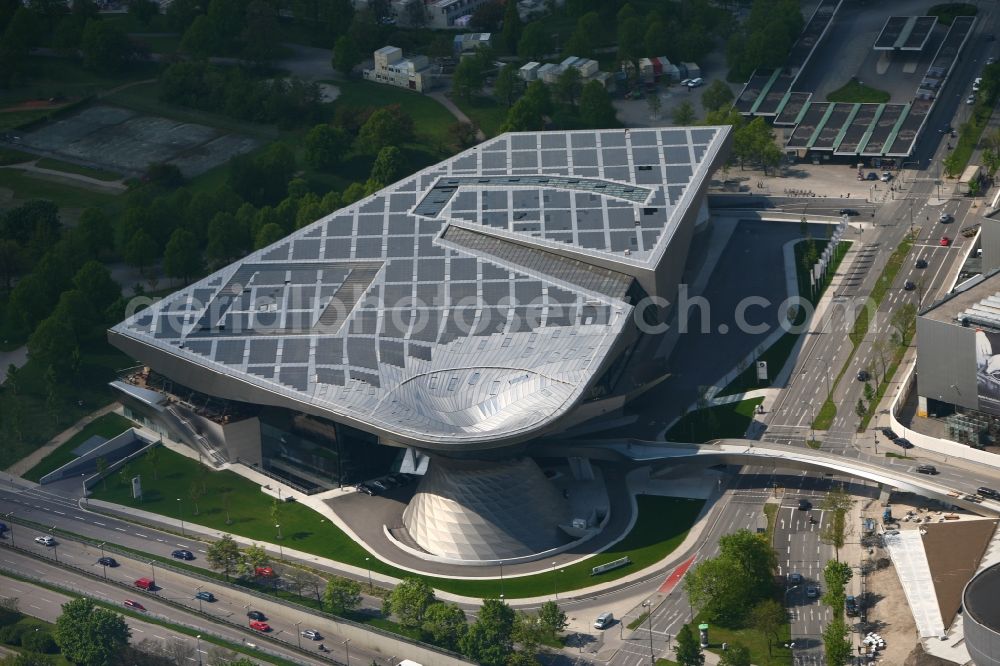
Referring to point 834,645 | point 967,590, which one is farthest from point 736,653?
point 967,590

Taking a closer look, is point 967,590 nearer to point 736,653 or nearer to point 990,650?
point 990,650

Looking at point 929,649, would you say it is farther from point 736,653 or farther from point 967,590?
point 736,653

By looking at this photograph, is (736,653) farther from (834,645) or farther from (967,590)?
(967,590)

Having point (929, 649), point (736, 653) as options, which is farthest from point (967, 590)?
point (736, 653)
